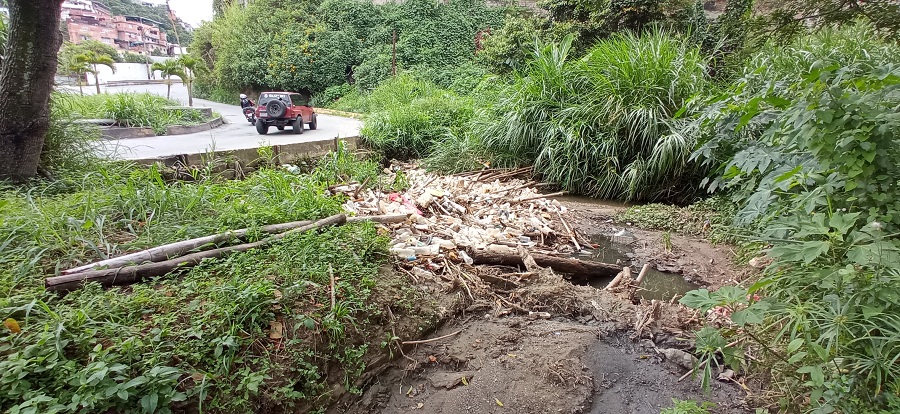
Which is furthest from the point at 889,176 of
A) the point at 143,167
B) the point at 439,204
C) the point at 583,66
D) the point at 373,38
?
the point at 373,38

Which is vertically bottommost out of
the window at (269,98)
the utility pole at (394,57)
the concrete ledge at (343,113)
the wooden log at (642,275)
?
the wooden log at (642,275)

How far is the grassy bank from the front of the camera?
1.67 metres

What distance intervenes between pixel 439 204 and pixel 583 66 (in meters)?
3.54

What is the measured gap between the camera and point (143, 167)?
13.1 feet

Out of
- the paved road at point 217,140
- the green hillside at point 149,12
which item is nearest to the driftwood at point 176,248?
the paved road at point 217,140

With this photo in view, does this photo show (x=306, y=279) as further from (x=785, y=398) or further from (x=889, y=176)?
(x=889, y=176)

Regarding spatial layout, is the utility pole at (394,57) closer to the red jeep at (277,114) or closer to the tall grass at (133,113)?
the red jeep at (277,114)

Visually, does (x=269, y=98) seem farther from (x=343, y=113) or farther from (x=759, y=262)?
(x=759, y=262)

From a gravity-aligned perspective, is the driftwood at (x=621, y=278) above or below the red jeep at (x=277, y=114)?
below

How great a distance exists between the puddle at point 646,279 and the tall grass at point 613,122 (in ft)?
5.18

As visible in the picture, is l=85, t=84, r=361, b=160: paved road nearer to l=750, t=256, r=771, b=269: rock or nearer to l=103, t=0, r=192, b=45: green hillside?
l=750, t=256, r=771, b=269: rock

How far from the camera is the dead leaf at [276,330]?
7.22 feet

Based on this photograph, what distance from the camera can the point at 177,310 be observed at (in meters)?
2.10

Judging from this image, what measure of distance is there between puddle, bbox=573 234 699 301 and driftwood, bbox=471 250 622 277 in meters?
0.08
